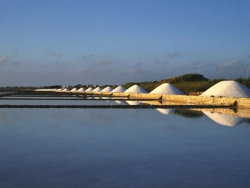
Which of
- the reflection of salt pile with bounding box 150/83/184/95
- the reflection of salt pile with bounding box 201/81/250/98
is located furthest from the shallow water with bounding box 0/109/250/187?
the reflection of salt pile with bounding box 150/83/184/95

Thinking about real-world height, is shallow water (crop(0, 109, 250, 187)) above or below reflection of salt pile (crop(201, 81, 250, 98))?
below

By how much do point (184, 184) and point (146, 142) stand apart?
7.84 feet

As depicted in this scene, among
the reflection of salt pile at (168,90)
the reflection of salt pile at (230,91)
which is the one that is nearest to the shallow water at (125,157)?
the reflection of salt pile at (230,91)

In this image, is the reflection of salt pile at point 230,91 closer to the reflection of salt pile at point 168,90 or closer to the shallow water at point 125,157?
the reflection of salt pile at point 168,90

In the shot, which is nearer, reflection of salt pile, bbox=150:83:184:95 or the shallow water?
the shallow water

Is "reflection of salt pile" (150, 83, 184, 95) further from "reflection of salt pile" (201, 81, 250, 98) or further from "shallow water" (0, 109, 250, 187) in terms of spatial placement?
"shallow water" (0, 109, 250, 187)

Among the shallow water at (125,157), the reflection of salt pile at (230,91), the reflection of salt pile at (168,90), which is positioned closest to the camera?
the shallow water at (125,157)

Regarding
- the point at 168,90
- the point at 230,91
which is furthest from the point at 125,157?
the point at 168,90

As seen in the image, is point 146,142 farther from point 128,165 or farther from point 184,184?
point 184,184

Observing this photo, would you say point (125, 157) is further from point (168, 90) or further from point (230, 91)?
point (168, 90)

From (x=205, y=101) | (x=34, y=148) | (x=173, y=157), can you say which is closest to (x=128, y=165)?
(x=173, y=157)

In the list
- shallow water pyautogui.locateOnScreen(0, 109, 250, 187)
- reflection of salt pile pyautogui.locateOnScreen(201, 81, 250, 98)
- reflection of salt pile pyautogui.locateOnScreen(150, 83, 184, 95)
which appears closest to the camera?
shallow water pyautogui.locateOnScreen(0, 109, 250, 187)

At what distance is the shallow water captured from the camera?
3.41m

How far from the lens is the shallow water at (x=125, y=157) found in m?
3.41
